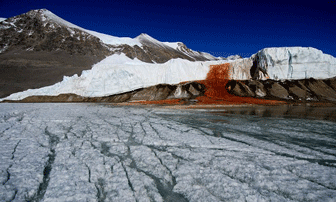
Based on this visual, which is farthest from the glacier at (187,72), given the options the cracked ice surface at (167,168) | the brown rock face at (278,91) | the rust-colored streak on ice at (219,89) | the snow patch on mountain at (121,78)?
the cracked ice surface at (167,168)

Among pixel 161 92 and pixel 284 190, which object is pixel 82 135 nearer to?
pixel 284 190

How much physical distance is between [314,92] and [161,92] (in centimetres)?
1717

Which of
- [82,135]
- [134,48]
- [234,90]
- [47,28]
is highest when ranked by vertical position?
[47,28]

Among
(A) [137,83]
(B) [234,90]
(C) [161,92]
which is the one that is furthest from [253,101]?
(A) [137,83]

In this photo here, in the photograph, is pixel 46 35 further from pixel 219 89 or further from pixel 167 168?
pixel 167 168

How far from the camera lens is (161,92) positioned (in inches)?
899

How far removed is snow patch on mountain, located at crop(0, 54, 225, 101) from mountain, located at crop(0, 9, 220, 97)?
234 inches

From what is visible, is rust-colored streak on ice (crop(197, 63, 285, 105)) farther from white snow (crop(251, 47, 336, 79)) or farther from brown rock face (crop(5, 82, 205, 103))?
white snow (crop(251, 47, 336, 79))

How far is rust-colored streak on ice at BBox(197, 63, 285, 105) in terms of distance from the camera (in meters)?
→ 18.6

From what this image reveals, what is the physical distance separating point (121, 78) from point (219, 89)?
42.3 ft

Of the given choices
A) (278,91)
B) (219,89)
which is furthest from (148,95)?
(278,91)

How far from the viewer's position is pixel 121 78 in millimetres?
24516

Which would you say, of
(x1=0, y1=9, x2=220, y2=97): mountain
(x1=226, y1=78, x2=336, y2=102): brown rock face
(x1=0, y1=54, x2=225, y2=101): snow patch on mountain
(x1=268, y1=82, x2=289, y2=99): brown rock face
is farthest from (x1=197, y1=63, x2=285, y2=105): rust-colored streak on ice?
(x1=0, y1=9, x2=220, y2=97): mountain

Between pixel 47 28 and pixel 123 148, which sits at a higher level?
pixel 47 28
